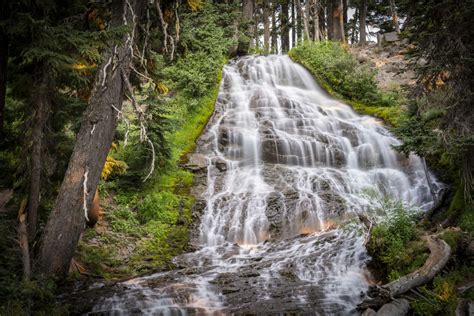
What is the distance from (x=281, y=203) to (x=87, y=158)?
6426 millimetres

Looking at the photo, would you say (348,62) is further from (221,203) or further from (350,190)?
(221,203)

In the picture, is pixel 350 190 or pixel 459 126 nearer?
pixel 459 126

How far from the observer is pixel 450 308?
17.4ft

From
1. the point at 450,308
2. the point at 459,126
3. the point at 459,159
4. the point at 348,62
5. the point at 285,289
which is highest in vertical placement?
the point at 348,62

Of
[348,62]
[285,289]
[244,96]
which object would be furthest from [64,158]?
[348,62]

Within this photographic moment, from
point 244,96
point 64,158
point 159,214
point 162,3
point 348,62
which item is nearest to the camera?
point 64,158

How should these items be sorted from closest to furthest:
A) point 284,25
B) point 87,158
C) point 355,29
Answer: point 87,158 → point 284,25 → point 355,29

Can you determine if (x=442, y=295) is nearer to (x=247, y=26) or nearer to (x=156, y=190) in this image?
(x=156, y=190)

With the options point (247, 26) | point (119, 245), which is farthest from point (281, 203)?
point (247, 26)

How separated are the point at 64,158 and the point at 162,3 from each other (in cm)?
409

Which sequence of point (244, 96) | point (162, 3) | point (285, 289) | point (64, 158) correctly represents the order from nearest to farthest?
point (285, 289), point (64, 158), point (162, 3), point (244, 96)

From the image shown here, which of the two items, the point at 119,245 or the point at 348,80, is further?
the point at 348,80

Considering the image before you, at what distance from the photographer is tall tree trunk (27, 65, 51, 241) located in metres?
6.95

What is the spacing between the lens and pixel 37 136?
7023mm
